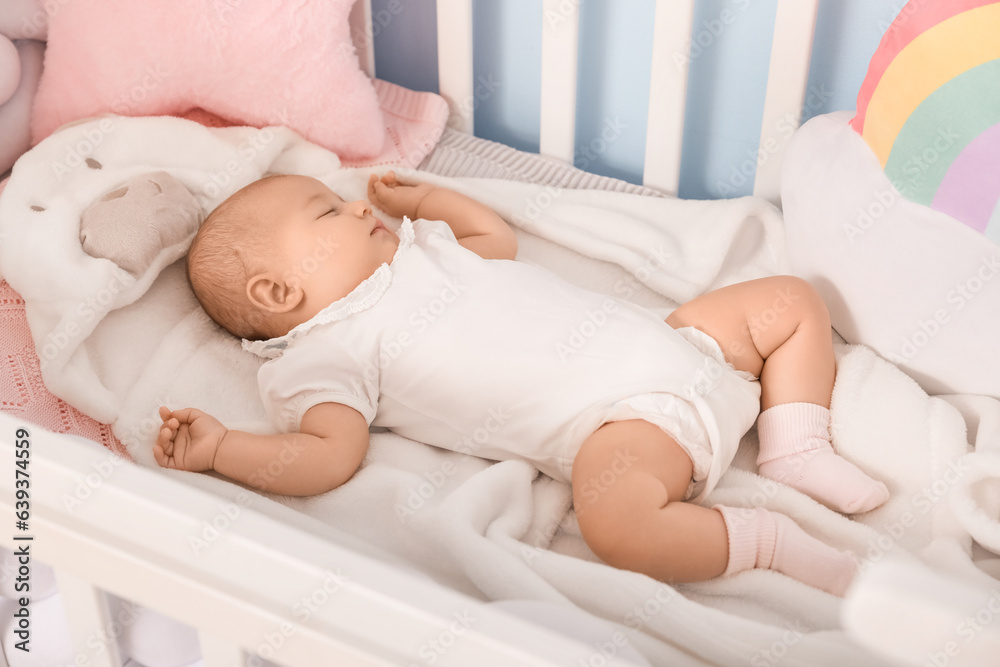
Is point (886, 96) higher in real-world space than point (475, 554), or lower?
higher

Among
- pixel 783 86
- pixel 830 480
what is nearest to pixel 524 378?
pixel 830 480

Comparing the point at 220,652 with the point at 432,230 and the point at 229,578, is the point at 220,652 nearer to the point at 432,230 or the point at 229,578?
the point at 229,578

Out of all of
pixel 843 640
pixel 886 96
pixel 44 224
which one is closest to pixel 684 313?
pixel 886 96

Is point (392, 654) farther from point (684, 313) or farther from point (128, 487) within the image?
point (684, 313)

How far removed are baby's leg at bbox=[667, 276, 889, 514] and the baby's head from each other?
1.30 ft

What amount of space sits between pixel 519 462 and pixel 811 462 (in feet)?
1.00

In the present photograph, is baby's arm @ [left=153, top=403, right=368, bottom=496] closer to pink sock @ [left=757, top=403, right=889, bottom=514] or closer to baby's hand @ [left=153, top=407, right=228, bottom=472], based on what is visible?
baby's hand @ [left=153, top=407, right=228, bottom=472]

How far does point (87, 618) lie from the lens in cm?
60

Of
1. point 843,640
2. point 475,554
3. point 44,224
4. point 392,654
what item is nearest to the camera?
point 392,654

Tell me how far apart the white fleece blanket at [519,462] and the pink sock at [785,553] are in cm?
2

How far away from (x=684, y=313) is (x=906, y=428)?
27cm

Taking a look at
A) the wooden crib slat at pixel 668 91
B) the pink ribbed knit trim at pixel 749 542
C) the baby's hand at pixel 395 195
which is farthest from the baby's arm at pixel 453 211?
the pink ribbed knit trim at pixel 749 542

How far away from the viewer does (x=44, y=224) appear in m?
0.96

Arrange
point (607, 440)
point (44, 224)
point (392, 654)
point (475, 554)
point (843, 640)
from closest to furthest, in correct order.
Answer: point (392, 654) < point (843, 640) < point (475, 554) < point (607, 440) < point (44, 224)
